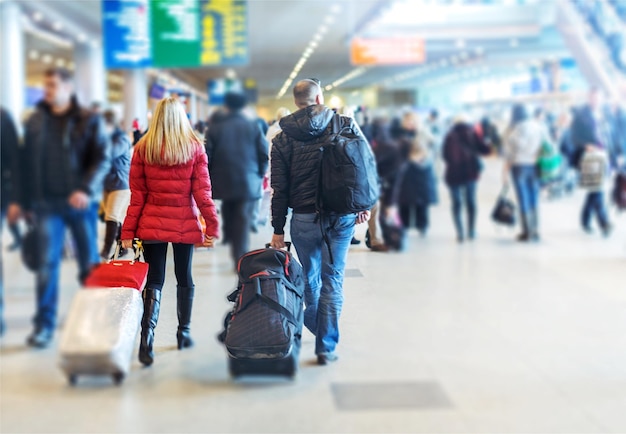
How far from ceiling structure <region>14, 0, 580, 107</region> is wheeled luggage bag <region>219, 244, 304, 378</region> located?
0.28 meters

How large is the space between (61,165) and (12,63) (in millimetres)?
403

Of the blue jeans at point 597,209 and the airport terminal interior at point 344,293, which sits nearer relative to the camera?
the airport terminal interior at point 344,293

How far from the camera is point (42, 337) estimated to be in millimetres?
1208

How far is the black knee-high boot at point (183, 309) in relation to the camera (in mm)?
1248

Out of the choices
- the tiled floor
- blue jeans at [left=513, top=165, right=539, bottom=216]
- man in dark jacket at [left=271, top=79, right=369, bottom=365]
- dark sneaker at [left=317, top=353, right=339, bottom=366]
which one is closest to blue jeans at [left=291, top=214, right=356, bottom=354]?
man in dark jacket at [left=271, top=79, right=369, bottom=365]

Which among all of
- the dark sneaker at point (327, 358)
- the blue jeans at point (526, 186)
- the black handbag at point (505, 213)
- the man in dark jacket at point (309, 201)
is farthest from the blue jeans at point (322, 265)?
the black handbag at point (505, 213)

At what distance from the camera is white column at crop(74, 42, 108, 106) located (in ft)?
3.71

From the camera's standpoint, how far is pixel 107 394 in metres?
3.88

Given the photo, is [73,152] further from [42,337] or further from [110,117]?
[42,337]

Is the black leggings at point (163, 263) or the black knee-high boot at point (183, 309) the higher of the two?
the black leggings at point (163, 263)

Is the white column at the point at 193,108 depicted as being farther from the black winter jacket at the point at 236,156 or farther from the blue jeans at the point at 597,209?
the blue jeans at the point at 597,209

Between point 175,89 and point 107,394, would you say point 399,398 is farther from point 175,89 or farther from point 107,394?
point 175,89

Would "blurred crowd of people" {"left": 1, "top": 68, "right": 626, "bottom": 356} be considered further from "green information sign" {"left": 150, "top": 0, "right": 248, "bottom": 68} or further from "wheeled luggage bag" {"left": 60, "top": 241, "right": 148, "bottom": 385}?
"green information sign" {"left": 150, "top": 0, "right": 248, "bottom": 68}

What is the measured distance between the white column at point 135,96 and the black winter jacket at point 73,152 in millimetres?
221
